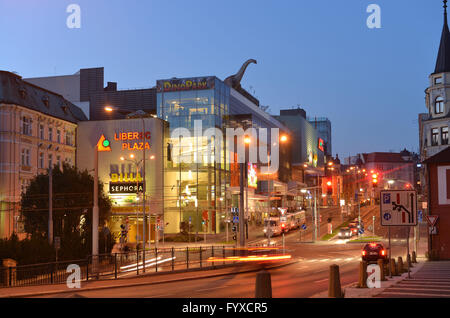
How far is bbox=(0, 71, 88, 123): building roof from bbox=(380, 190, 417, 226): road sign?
54611 millimetres

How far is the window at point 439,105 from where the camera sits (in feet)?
271

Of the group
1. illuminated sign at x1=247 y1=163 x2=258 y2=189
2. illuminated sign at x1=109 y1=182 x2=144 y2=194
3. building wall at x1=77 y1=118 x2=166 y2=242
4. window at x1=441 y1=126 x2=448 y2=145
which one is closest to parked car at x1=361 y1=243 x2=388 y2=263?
building wall at x1=77 y1=118 x2=166 y2=242

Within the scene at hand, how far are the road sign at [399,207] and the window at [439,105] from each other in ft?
219

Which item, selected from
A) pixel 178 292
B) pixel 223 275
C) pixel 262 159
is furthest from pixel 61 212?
pixel 262 159

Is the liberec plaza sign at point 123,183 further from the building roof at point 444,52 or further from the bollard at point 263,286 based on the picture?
the bollard at point 263,286

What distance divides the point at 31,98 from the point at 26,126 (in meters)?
4.06

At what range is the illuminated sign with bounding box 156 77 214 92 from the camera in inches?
3430

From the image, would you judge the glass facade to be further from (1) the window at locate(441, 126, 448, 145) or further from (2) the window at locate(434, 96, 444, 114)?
(1) the window at locate(441, 126, 448, 145)

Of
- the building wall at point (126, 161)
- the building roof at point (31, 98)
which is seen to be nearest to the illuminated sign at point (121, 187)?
the building wall at point (126, 161)

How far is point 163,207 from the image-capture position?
8488cm

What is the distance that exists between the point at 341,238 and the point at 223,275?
49657mm

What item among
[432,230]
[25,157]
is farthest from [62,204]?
[432,230]
